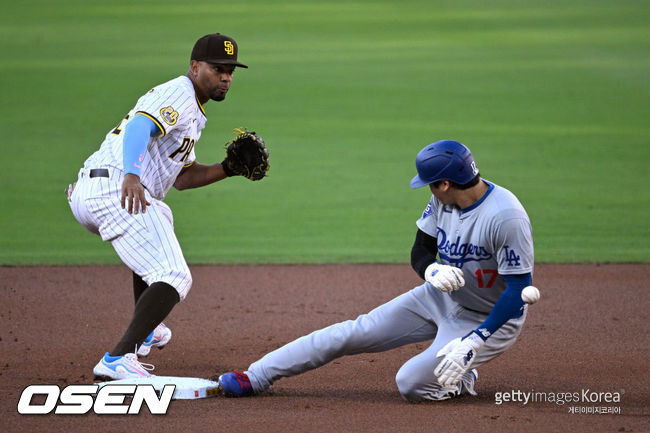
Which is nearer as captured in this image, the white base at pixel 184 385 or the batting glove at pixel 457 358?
the batting glove at pixel 457 358

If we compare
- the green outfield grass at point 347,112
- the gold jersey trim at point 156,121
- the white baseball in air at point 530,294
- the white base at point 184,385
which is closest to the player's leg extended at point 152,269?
the white base at point 184,385

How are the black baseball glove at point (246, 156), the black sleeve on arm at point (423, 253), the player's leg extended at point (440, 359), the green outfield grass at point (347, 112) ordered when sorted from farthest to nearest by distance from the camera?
the green outfield grass at point (347, 112) → the black baseball glove at point (246, 156) → the black sleeve on arm at point (423, 253) → the player's leg extended at point (440, 359)

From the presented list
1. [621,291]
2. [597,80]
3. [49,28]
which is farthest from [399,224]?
[49,28]

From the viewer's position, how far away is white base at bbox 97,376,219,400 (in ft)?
14.7

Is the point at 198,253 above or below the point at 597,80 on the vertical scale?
below

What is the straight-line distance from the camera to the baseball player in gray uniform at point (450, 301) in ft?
14.0

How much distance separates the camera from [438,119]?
17.1m

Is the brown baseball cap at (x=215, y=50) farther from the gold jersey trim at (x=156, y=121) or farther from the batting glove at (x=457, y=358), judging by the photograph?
the batting glove at (x=457, y=358)

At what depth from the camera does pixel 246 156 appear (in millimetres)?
5461

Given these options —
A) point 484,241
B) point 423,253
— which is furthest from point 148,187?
point 484,241

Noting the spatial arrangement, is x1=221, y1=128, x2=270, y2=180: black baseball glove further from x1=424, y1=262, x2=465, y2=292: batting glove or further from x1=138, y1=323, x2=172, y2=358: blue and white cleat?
x1=424, y1=262, x2=465, y2=292: batting glove

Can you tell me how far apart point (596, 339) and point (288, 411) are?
8.84ft

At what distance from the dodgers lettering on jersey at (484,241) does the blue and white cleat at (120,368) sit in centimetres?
168

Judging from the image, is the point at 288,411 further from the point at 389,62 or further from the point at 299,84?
the point at 389,62
